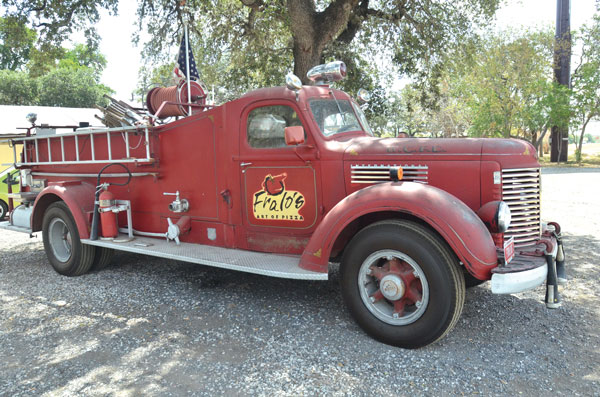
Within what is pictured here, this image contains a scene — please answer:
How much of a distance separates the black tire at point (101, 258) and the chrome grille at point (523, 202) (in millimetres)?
4722

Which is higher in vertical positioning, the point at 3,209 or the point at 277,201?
the point at 277,201

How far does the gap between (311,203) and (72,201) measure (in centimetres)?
315

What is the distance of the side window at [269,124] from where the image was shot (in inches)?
170

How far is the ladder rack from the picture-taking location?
5266mm

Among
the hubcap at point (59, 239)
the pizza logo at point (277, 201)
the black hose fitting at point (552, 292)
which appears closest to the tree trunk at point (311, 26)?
the pizza logo at point (277, 201)

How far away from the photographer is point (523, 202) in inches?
143

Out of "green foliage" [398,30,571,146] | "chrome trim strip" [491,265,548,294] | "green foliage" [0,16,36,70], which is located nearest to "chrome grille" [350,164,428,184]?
"chrome trim strip" [491,265,548,294]

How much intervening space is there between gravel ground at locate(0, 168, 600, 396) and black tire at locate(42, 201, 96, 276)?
0.28 meters

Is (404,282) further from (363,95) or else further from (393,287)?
(363,95)

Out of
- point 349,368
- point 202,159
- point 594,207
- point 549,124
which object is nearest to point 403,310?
point 349,368

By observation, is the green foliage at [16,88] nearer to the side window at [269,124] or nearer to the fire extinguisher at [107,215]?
the fire extinguisher at [107,215]

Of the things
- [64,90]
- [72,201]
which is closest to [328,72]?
[72,201]

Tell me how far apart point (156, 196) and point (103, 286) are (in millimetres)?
1213

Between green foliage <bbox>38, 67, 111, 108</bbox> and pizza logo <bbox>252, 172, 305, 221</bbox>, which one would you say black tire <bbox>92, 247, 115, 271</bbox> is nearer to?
pizza logo <bbox>252, 172, 305, 221</bbox>
